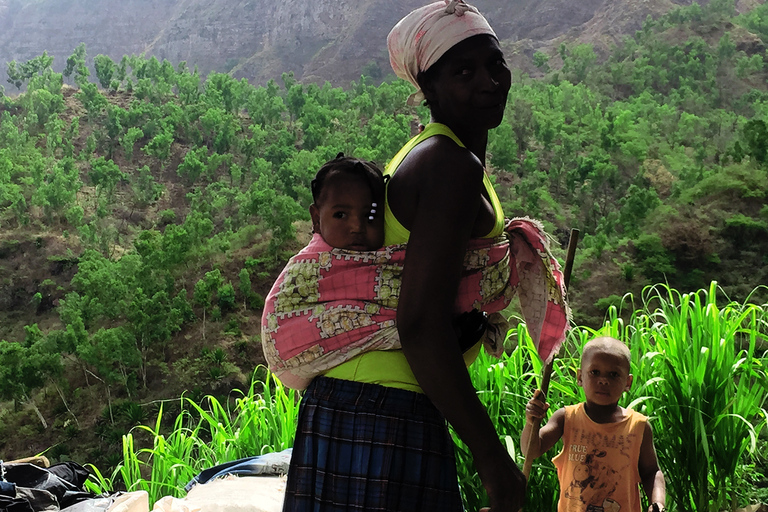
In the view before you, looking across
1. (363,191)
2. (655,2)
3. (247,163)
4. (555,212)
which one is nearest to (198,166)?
(247,163)

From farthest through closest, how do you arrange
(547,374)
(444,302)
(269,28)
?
(269,28) < (547,374) < (444,302)

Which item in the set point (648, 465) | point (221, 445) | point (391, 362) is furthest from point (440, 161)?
point (221, 445)

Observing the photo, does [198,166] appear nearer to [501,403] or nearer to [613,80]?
[613,80]

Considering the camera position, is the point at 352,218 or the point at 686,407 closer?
the point at 352,218

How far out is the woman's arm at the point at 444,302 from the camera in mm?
743

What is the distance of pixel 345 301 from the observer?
2.71 feet

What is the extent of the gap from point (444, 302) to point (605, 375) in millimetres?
798

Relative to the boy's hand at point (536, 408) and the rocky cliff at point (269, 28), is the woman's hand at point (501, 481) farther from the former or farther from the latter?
the rocky cliff at point (269, 28)

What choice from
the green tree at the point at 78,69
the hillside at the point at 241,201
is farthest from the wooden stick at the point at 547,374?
the green tree at the point at 78,69

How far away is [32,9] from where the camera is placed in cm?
4003

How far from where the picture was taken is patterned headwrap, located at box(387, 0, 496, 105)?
2.74 feet

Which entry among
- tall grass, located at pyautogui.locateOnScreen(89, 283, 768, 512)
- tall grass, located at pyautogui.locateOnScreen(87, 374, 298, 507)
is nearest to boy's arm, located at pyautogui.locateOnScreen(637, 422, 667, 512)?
tall grass, located at pyautogui.locateOnScreen(89, 283, 768, 512)

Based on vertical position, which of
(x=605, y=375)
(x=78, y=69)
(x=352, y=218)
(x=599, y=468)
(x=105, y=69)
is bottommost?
(x=599, y=468)

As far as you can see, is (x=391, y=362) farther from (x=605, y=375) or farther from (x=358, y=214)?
(x=605, y=375)
